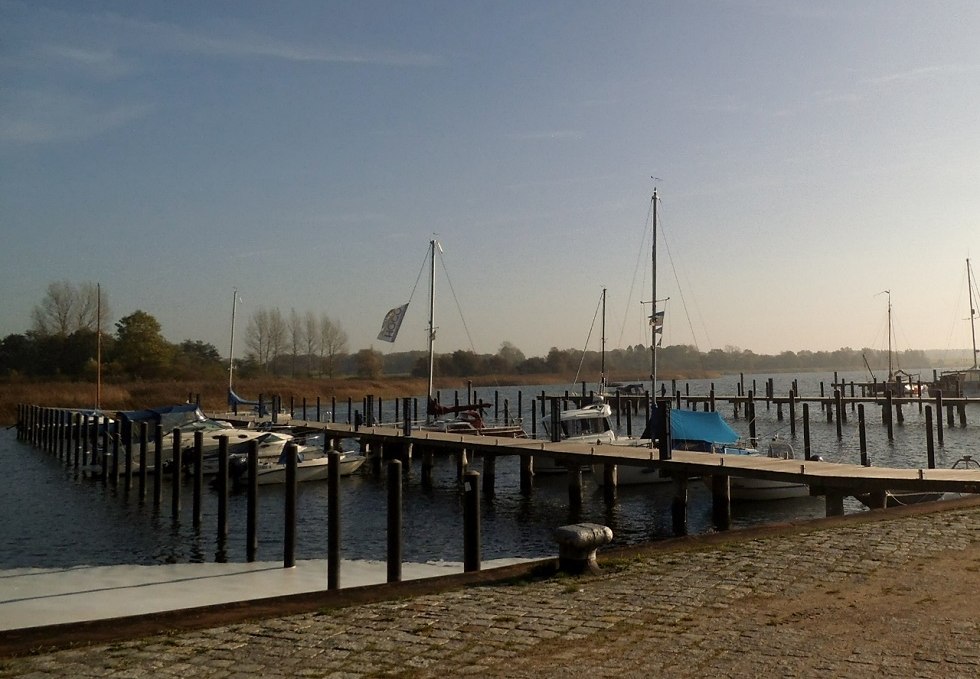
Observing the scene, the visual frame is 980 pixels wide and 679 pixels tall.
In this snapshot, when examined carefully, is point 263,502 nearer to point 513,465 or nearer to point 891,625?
point 513,465

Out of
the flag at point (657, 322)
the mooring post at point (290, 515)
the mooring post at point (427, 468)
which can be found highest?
the flag at point (657, 322)

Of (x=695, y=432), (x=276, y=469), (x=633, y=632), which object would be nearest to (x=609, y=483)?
(x=695, y=432)

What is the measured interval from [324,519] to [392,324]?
19.2 m

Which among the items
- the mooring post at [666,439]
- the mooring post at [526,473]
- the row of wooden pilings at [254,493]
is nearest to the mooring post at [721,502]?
the mooring post at [666,439]

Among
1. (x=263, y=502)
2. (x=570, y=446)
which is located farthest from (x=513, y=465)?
(x=263, y=502)

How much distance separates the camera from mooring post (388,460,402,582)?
14.5m

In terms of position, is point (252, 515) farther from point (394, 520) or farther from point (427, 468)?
point (427, 468)

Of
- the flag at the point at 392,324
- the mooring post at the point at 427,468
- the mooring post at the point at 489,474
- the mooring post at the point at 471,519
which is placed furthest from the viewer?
the flag at the point at 392,324

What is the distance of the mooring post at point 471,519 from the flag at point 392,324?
31740 millimetres

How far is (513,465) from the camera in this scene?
41500mm

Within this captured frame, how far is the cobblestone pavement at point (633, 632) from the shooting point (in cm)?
682

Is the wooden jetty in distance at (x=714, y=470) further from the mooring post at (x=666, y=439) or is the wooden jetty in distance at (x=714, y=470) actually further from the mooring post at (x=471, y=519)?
the mooring post at (x=471, y=519)

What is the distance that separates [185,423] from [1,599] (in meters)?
25.6

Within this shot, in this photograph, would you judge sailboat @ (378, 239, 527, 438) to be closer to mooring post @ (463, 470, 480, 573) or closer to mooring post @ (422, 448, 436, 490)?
mooring post @ (422, 448, 436, 490)
